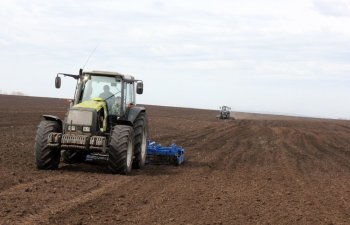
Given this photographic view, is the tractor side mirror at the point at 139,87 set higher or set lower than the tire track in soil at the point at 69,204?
higher

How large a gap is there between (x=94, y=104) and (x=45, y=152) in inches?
56.3

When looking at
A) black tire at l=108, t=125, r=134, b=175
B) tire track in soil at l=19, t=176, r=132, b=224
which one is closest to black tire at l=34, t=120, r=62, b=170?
black tire at l=108, t=125, r=134, b=175

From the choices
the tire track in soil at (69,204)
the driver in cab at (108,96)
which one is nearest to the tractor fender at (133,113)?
the driver in cab at (108,96)

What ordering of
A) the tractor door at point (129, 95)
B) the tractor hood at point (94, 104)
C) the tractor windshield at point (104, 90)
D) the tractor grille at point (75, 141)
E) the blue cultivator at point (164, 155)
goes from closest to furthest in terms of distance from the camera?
the tractor grille at point (75, 141), the tractor hood at point (94, 104), the tractor windshield at point (104, 90), the tractor door at point (129, 95), the blue cultivator at point (164, 155)

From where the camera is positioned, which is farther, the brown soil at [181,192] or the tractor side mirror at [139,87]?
the tractor side mirror at [139,87]

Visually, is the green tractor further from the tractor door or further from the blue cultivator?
the blue cultivator

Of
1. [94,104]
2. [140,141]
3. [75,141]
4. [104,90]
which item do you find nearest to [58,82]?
[94,104]

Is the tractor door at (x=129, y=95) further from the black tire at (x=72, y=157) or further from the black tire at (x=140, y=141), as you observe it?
A: the black tire at (x=72, y=157)

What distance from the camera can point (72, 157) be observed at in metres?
12.4

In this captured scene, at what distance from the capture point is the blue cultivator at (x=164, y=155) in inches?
511

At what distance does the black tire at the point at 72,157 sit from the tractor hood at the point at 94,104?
146 centimetres

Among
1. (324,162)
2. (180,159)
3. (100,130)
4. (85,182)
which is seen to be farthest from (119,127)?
(324,162)

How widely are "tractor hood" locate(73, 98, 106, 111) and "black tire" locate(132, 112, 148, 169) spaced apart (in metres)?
0.97

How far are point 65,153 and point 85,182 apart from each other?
293 centimetres
